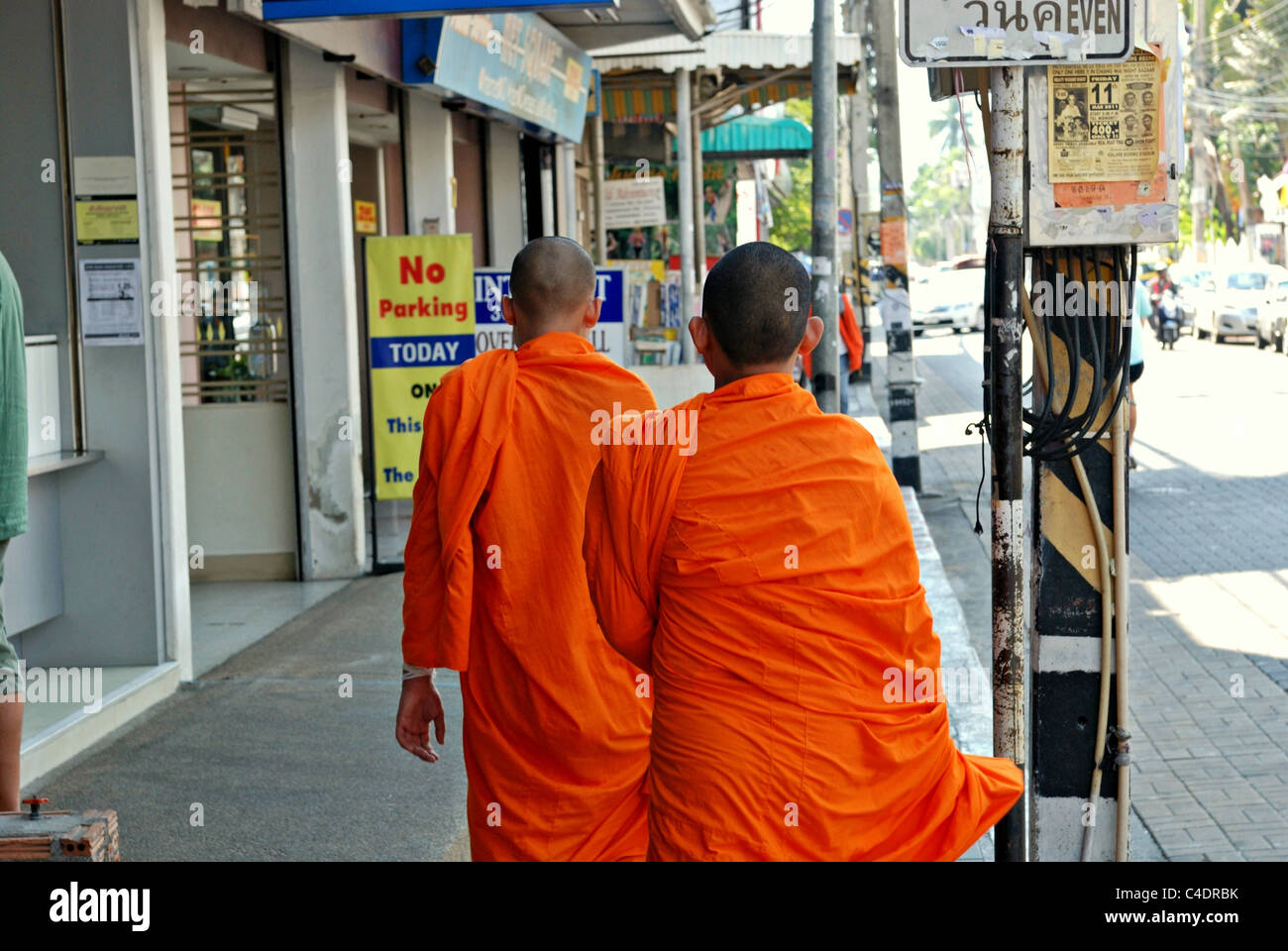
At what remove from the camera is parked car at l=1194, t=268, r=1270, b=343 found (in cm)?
3356

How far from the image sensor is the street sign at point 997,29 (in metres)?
3.51

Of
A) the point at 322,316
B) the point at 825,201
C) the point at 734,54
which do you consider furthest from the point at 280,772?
the point at 734,54

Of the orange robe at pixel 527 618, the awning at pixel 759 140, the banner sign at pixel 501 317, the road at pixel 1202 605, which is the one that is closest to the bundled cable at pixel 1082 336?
the orange robe at pixel 527 618

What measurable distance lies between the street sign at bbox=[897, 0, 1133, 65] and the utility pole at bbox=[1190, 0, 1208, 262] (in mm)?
58013

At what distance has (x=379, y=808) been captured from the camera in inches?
222

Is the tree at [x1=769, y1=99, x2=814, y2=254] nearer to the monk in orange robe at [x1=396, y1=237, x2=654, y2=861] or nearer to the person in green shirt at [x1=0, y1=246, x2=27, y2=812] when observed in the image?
the person in green shirt at [x1=0, y1=246, x2=27, y2=812]

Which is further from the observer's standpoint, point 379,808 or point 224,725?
point 224,725

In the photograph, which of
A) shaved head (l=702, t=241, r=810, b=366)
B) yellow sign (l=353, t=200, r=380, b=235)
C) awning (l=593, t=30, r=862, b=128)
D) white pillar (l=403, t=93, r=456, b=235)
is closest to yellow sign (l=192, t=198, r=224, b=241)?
white pillar (l=403, t=93, r=456, b=235)

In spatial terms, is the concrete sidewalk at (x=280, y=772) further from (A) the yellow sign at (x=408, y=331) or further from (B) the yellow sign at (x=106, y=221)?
(B) the yellow sign at (x=106, y=221)

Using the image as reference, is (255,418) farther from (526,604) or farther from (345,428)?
(526,604)

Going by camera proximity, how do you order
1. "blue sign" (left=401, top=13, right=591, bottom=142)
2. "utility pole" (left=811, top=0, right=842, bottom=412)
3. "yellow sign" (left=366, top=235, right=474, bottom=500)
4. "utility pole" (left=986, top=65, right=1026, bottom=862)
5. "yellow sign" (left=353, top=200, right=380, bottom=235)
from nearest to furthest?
1. "utility pole" (left=986, top=65, right=1026, bottom=862)
2. "yellow sign" (left=366, top=235, right=474, bottom=500)
3. "blue sign" (left=401, top=13, right=591, bottom=142)
4. "utility pole" (left=811, top=0, right=842, bottom=412)
5. "yellow sign" (left=353, top=200, right=380, bottom=235)
